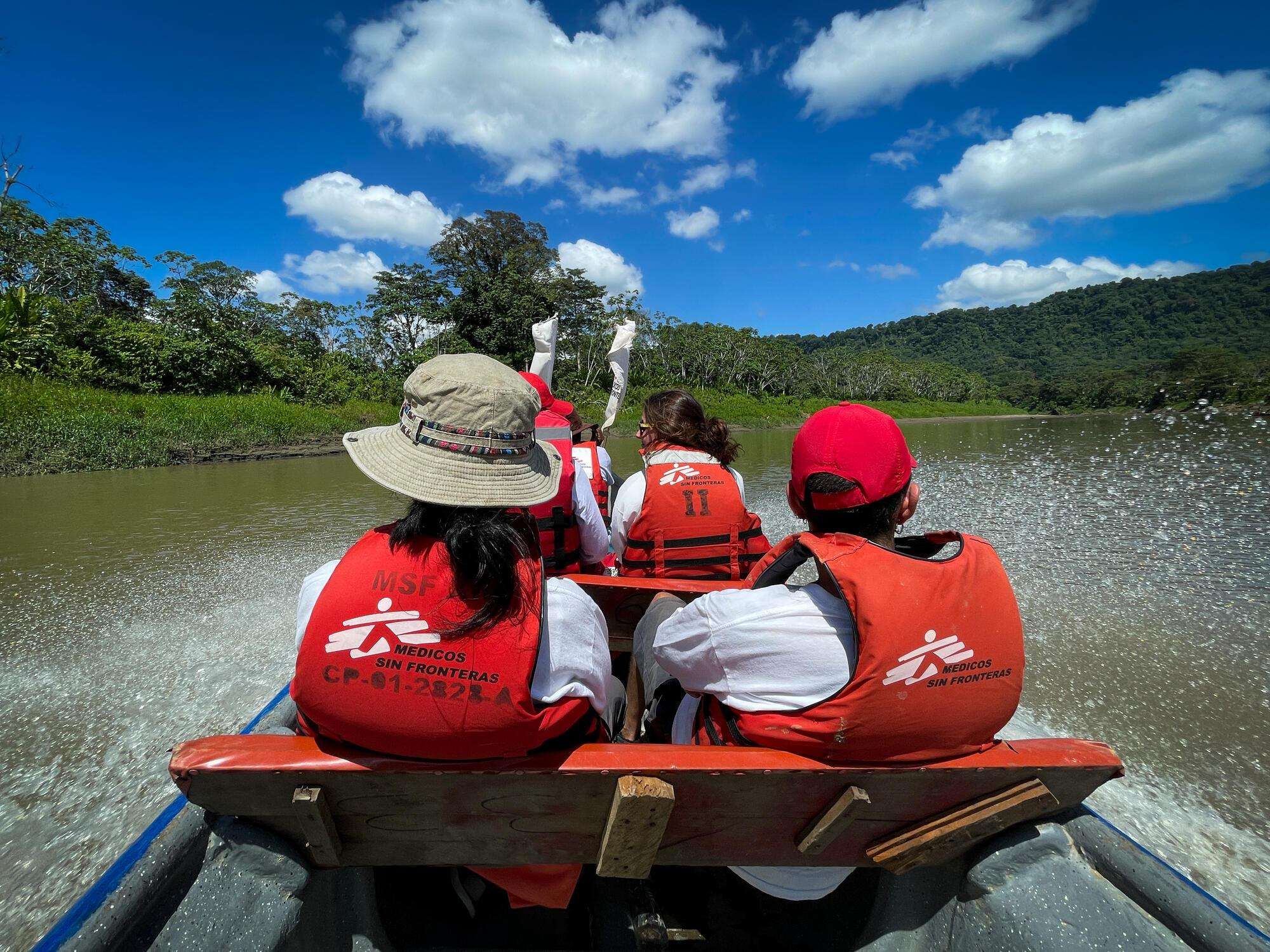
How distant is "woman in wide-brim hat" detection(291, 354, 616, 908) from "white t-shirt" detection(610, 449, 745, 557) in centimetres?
154

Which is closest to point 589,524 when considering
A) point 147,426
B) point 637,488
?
point 637,488

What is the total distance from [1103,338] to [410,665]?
142653 mm

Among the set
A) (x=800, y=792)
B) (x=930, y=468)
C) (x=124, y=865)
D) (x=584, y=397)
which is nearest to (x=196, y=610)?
(x=124, y=865)

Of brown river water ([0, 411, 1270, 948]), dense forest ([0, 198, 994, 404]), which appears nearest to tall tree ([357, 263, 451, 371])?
dense forest ([0, 198, 994, 404])

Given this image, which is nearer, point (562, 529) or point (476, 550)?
point (476, 550)

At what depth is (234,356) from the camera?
25.3 meters

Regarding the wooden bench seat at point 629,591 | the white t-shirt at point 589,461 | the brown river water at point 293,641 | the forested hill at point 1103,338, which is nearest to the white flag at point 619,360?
the white t-shirt at point 589,461

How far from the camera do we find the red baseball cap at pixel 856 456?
4.32 ft

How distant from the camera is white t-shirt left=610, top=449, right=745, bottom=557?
→ 2807 millimetres

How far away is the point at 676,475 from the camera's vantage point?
2717 millimetres

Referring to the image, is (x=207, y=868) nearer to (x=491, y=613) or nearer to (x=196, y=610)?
(x=491, y=613)

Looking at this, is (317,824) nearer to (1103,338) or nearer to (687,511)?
(687,511)

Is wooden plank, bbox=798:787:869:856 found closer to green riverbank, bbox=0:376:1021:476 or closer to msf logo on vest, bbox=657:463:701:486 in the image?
msf logo on vest, bbox=657:463:701:486

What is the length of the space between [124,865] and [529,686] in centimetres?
87
